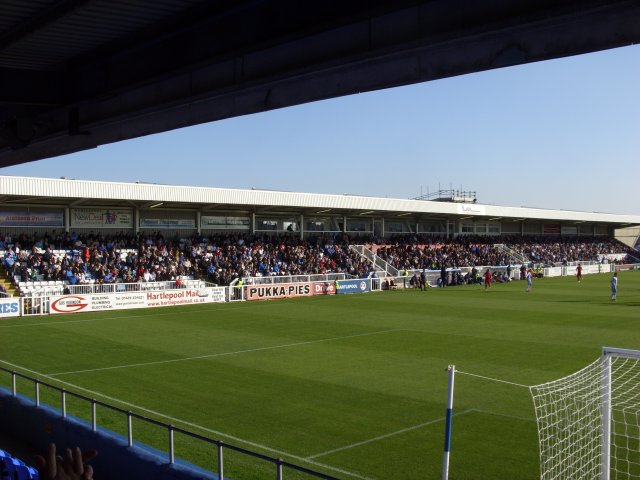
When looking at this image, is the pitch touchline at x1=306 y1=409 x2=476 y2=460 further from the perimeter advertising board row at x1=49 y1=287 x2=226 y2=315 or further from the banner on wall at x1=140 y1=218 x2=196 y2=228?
the banner on wall at x1=140 y1=218 x2=196 y2=228

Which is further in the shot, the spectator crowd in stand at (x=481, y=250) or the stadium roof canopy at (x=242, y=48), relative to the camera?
the spectator crowd in stand at (x=481, y=250)

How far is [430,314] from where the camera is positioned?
3045 centimetres

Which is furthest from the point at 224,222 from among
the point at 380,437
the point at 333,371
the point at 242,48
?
the point at 242,48

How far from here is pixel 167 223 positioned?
45312 mm

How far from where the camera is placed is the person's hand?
11.3 ft

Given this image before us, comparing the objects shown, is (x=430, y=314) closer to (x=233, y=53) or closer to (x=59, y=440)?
(x=59, y=440)

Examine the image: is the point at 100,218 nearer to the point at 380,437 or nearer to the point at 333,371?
the point at 333,371

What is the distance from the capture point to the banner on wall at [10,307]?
2884cm

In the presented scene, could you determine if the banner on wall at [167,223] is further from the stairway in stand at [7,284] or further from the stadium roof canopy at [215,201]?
the stairway in stand at [7,284]

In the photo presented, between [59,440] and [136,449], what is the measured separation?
226cm

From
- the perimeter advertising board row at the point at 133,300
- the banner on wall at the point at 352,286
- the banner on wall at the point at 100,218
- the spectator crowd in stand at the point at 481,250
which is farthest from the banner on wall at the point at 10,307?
the spectator crowd in stand at the point at 481,250

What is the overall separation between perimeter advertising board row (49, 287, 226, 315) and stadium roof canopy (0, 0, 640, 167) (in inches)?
859

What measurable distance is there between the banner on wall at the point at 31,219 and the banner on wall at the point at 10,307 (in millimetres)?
10228

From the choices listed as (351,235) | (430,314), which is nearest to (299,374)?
(430,314)
